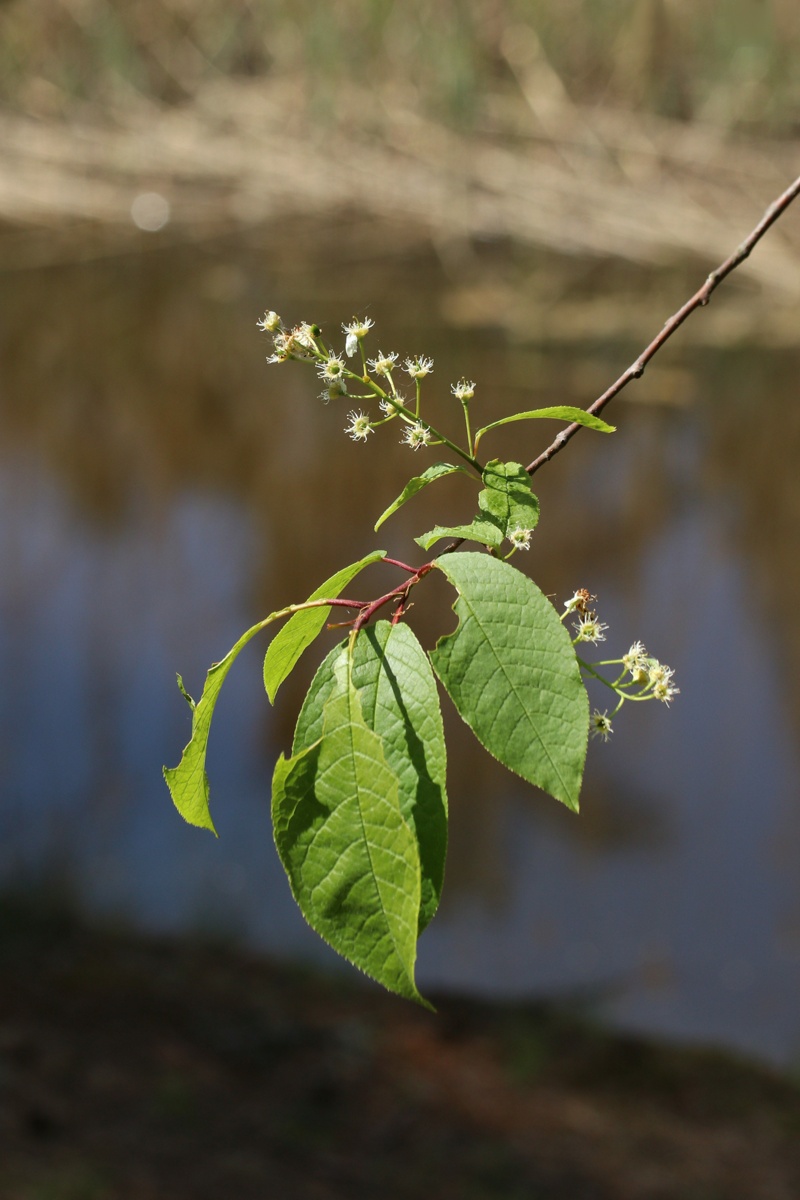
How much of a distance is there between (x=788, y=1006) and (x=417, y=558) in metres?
1.80

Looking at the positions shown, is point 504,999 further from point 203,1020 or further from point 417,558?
point 417,558

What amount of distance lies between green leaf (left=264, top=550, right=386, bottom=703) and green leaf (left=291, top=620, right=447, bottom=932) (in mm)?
22

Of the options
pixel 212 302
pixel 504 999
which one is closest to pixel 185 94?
pixel 212 302

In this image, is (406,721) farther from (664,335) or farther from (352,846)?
(664,335)

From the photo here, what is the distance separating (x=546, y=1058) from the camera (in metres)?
3.05

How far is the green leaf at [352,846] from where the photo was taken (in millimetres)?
474

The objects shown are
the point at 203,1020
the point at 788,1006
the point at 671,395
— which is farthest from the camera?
the point at 671,395

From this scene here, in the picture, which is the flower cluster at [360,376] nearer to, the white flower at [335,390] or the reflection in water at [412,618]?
the white flower at [335,390]

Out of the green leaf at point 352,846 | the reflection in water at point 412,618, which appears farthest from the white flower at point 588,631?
the reflection in water at point 412,618

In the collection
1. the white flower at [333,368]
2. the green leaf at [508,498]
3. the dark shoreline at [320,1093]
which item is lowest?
the green leaf at [508,498]

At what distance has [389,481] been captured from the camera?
5.23 metres

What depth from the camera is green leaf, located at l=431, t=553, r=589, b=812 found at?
0.48m

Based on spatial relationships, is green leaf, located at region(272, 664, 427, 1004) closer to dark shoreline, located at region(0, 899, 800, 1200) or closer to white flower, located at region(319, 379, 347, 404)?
white flower, located at region(319, 379, 347, 404)

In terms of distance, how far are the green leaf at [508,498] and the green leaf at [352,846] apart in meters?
0.12
